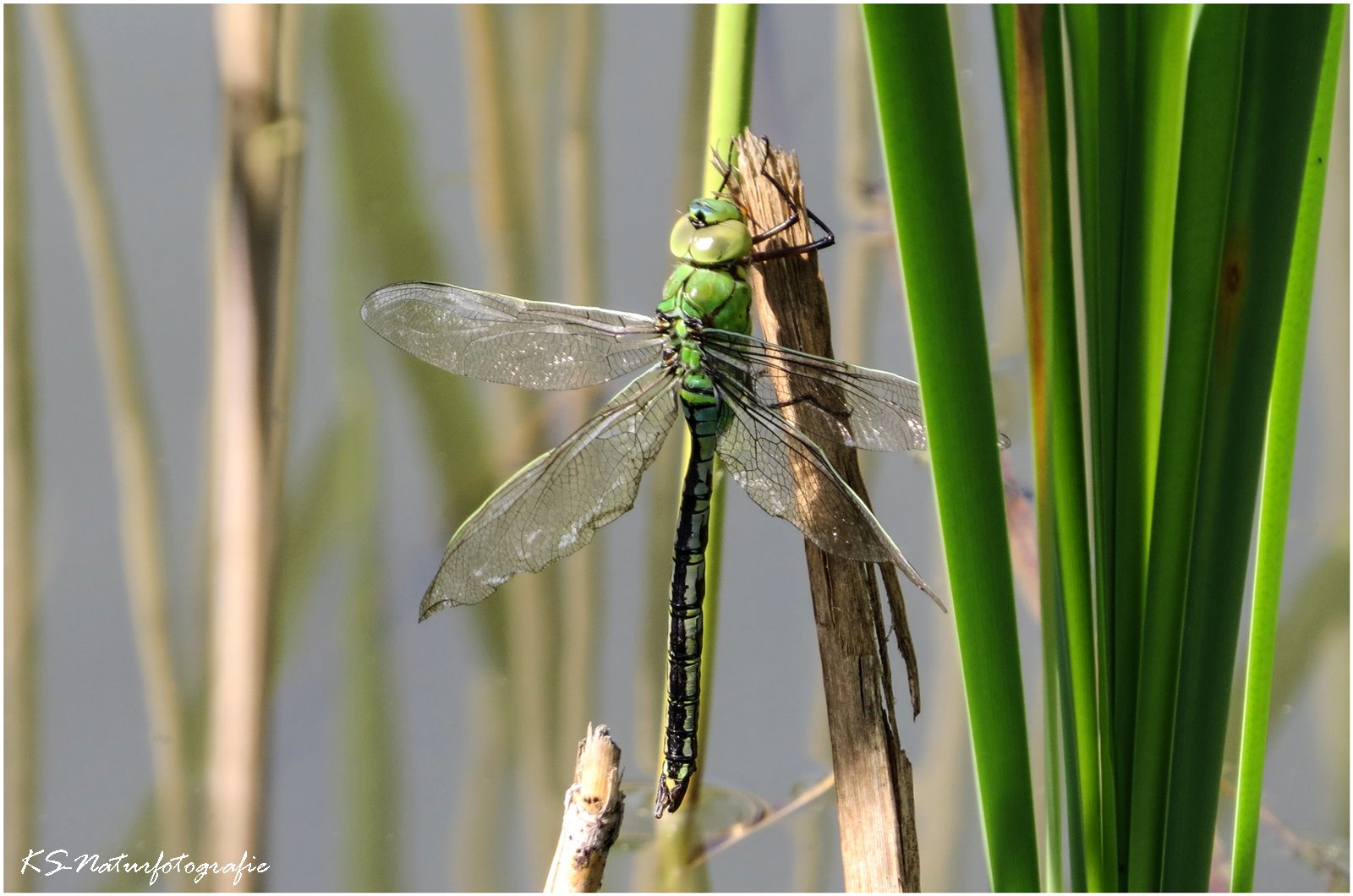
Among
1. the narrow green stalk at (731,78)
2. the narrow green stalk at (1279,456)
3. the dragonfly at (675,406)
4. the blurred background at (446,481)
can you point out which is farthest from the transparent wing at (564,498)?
the narrow green stalk at (1279,456)

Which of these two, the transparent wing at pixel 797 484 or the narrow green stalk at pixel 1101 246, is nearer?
the narrow green stalk at pixel 1101 246

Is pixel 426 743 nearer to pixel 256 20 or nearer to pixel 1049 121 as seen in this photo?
pixel 256 20

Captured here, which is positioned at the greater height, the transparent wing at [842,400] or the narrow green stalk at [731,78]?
the narrow green stalk at [731,78]

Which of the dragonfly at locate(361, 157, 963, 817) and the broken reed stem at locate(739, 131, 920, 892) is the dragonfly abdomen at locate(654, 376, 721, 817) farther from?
the broken reed stem at locate(739, 131, 920, 892)

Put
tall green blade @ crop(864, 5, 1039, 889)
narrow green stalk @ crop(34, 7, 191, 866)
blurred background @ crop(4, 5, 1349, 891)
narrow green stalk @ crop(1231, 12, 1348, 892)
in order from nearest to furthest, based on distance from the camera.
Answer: tall green blade @ crop(864, 5, 1039, 889) < narrow green stalk @ crop(1231, 12, 1348, 892) < narrow green stalk @ crop(34, 7, 191, 866) < blurred background @ crop(4, 5, 1349, 891)

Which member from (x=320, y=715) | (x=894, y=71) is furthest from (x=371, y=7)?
(x=894, y=71)

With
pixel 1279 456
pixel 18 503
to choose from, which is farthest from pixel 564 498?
pixel 18 503

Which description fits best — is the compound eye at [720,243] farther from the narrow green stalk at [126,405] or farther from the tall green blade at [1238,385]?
the narrow green stalk at [126,405]

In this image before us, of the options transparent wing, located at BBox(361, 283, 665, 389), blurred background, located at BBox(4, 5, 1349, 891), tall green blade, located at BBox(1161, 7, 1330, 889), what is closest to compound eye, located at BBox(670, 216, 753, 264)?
transparent wing, located at BBox(361, 283, 665, 389)
